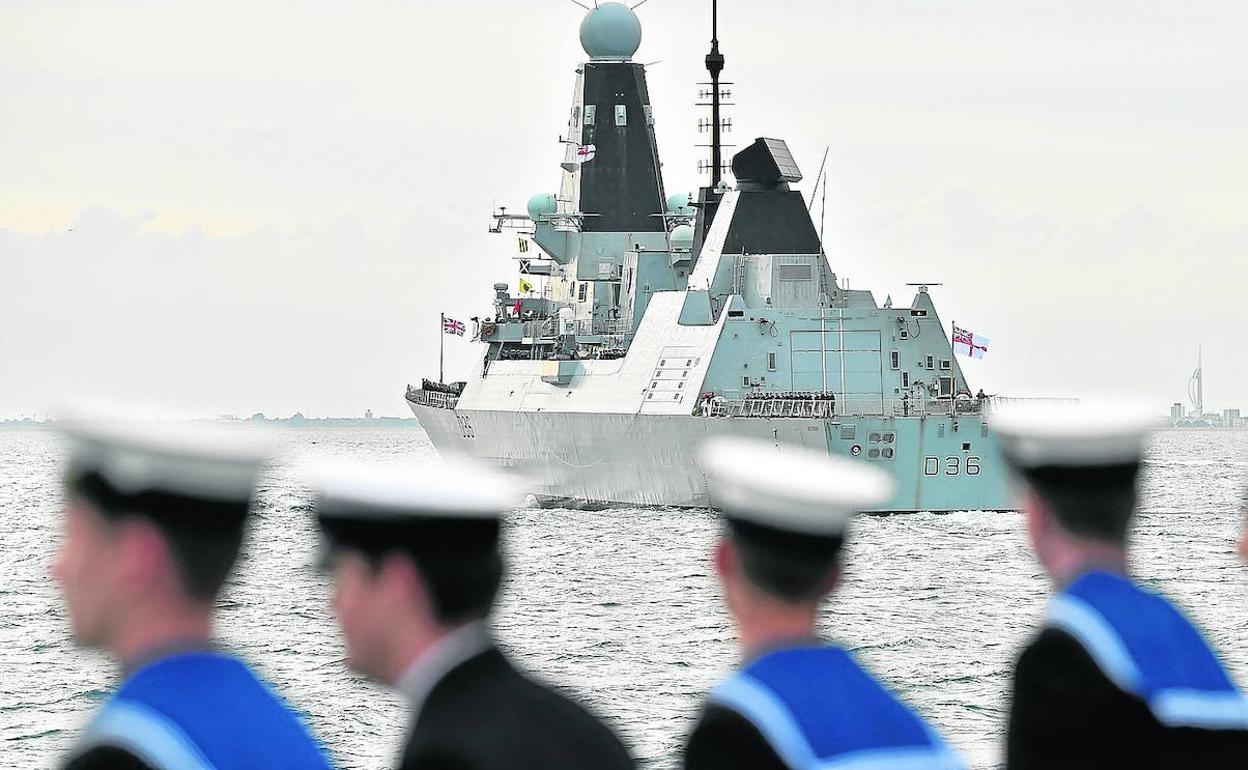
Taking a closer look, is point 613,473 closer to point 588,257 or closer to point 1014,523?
point 1014,523

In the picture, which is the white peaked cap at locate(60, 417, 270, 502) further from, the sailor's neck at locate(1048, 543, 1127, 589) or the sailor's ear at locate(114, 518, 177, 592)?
the sailor's neck at locate(1048, 543, 1127, 589)

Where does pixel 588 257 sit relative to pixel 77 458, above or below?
above

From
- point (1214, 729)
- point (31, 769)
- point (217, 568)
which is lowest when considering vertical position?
point (31, 769)

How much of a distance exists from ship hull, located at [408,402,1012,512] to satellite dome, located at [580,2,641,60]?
13.4m

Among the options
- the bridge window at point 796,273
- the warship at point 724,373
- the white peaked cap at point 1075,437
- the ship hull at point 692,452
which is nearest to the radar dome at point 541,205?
the warship at point 724,373

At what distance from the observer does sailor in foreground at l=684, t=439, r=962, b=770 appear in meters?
3.66

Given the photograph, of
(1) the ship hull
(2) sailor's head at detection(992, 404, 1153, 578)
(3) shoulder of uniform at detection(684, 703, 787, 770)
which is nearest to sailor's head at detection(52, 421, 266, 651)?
(3) shoulder of uniform at detection(684, 703, 787, 770)

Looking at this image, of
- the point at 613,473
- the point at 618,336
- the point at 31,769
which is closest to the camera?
the point at 31,769

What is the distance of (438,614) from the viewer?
11.9ft

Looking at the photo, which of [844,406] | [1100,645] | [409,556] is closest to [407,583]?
[409,556]

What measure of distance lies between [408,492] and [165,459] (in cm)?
41

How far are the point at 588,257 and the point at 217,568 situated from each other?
56557 millimetres

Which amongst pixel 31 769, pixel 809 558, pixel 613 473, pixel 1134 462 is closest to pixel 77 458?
pixel 809 558

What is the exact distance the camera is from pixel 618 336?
2096 inches
